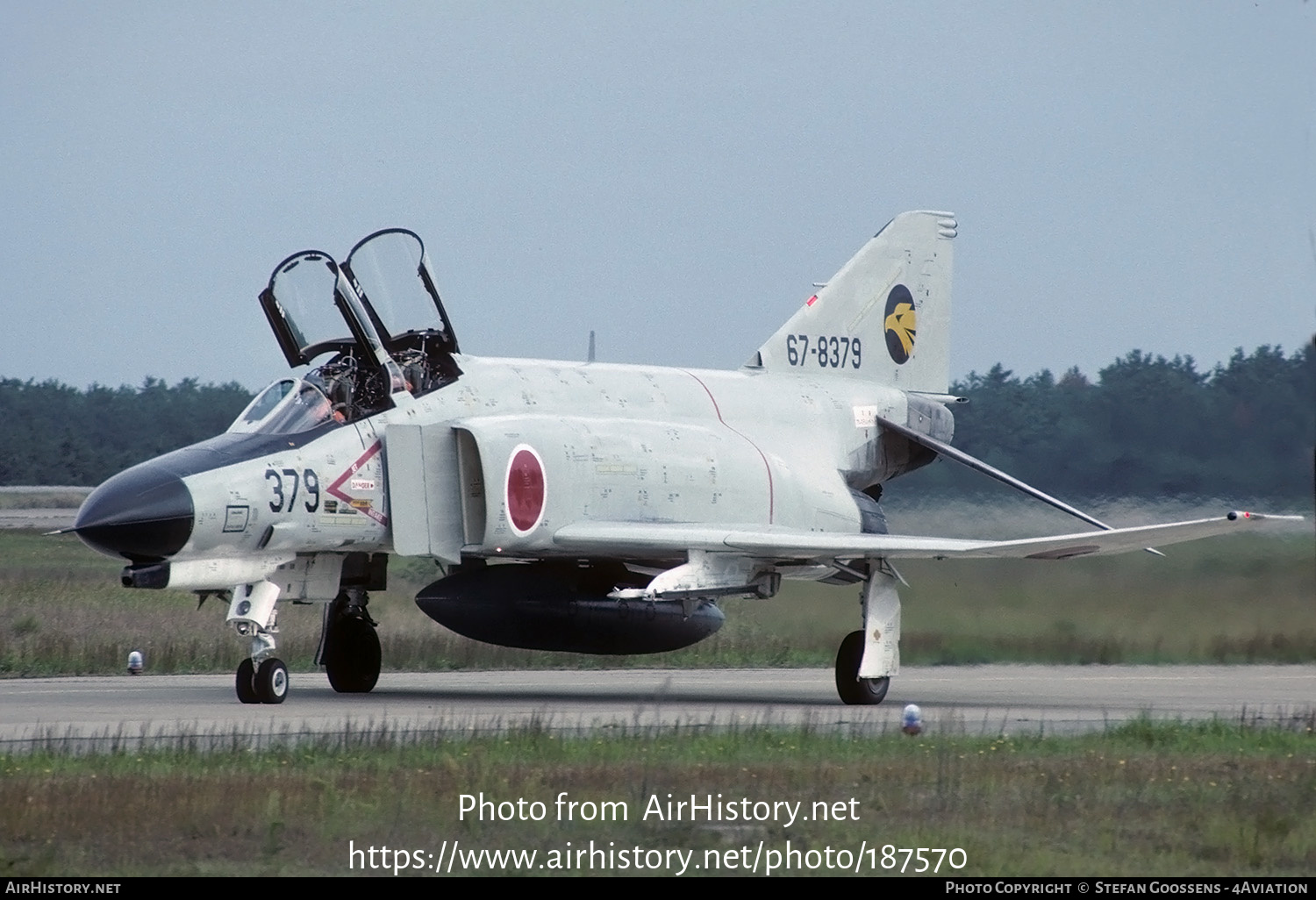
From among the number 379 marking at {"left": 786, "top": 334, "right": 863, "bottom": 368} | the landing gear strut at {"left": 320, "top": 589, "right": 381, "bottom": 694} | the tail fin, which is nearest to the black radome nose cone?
the landing gear strut at {"left": 320, "top": 589, "right": 381, "bottom": 694}

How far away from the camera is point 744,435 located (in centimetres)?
1819

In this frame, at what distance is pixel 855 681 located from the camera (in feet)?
53.5

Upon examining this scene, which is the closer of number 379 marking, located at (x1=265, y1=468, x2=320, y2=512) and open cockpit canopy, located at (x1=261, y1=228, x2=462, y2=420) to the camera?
number 379 marking, located at (x1=265, y1=468, x2=320, y2=512)

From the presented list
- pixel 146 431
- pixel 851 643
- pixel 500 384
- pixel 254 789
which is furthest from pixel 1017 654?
pixel 146 431

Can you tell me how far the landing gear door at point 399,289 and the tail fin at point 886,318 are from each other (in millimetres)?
4328

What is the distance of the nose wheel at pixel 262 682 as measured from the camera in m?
14.6

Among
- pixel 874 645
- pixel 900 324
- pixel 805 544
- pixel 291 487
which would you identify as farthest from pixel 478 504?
pixel 900 324

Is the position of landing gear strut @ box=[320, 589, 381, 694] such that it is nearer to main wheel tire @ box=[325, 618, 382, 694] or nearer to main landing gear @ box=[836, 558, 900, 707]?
main wheel tire @ box=[325, 618, 382, 694]

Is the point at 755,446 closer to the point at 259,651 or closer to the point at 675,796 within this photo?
the point at 259,651

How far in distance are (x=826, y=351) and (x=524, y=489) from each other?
5.37m

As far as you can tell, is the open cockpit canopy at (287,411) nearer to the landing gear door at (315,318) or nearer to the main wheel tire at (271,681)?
the landing gear door at (315,318)

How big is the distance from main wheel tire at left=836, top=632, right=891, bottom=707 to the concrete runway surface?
0.17 metres

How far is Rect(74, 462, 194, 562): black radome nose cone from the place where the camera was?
545 inches

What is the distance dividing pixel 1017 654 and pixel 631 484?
23.1 ft
